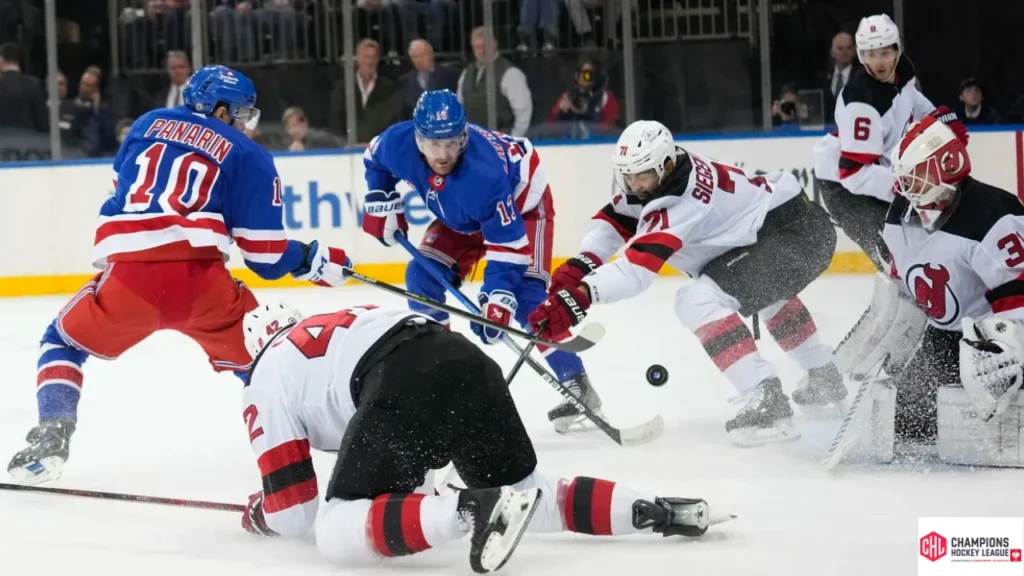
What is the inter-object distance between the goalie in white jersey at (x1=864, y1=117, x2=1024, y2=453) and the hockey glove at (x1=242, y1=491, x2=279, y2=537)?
1629 mm

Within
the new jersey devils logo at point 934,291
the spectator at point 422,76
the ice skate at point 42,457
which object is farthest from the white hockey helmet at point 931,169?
the spectator at point 422,76

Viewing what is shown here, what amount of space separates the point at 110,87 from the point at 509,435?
649cm

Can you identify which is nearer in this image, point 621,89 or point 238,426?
point 238,426

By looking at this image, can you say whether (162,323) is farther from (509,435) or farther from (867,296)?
(867,296)

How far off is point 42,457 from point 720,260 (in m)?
1.94

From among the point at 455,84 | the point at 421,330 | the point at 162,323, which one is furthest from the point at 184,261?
the point at 455,84

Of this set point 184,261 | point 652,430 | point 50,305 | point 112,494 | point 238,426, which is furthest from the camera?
point 50,305

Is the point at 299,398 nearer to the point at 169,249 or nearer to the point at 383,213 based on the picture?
the point at 169,249

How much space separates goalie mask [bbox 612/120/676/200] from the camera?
12.7ft

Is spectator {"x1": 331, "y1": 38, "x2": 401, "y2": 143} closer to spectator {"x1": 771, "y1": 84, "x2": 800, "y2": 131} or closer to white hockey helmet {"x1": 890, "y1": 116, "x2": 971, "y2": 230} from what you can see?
spectator {"x1": 771, "y1": 84, "x2": 800, "y2": 131}


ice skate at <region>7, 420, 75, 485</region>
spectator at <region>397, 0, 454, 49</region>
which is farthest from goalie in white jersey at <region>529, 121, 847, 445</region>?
spectator at <region>397, 0, 454, 49</region>

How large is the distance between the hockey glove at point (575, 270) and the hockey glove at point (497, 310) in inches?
6.4

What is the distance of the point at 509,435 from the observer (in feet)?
9.02

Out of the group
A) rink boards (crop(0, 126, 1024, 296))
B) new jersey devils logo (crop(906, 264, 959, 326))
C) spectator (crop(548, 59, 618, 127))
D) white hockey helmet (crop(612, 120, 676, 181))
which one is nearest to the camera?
new jersey devils logo (crop(906, 264, 959, 326))
